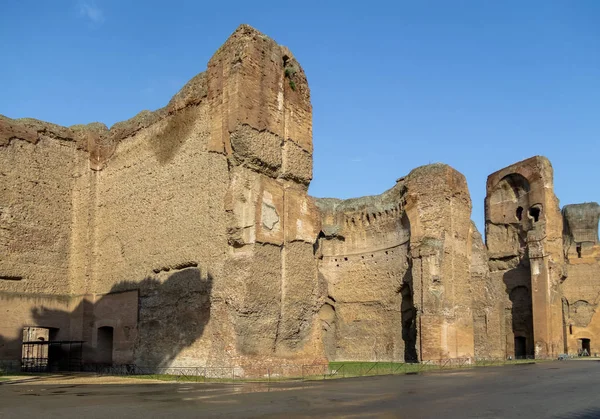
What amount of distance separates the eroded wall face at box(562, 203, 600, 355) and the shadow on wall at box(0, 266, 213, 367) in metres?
Result: 25.9

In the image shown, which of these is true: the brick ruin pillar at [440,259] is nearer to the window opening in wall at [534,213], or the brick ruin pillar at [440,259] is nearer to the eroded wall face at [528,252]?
the eroded wall face at [528,252]

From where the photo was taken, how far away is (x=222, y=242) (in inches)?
528

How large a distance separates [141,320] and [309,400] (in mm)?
7851

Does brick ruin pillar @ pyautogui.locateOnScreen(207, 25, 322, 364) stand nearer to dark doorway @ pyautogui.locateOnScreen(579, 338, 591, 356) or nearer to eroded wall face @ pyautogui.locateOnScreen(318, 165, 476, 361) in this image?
eroded wall face @ pyautogui.locateOnScreen(318, 165, 476, 361)

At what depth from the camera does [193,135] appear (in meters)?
14.9

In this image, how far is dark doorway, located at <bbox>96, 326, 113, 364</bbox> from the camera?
55.8 feet

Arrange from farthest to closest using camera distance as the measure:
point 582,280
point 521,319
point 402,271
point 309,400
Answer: point 582,280, point 521,319, point 402,271, point 309,400

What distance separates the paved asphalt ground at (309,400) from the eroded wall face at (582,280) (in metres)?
23.6

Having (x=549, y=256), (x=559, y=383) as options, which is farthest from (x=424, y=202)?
(x=559, y=383)

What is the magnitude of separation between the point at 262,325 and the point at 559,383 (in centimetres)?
629

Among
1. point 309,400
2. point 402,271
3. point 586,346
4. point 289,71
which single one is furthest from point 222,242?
point 586,346

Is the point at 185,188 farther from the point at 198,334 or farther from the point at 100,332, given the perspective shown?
the point at 100,332

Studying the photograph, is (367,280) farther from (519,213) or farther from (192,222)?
(192,222)

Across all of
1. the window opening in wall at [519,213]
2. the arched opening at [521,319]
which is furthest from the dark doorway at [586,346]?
the window opening in wall at [519,213]
